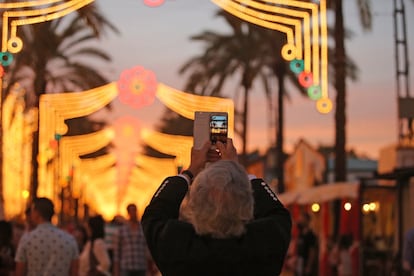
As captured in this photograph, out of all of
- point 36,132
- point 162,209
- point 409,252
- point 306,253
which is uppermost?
point 36,132

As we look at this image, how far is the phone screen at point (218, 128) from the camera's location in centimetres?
657

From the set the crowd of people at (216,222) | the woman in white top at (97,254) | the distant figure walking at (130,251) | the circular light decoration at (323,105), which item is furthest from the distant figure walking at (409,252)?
the crowd of people at (216,222)

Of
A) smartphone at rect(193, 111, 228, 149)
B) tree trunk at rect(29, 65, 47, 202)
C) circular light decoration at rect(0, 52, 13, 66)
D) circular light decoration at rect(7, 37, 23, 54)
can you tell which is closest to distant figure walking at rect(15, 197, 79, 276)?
circular light decoration at rect(0, 52, 13, 66)

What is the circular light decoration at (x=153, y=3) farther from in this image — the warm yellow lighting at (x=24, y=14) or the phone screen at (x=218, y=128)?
the phone screen at (x=218, y=128)

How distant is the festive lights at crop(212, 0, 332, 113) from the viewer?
1488 cm

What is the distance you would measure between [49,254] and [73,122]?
137 ft

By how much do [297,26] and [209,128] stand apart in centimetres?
893

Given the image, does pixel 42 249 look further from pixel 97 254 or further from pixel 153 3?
pixel 97 254

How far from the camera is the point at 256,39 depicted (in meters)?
41.2

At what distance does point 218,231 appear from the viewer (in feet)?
17.9

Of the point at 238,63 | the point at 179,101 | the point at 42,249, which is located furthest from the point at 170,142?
the point at 42,249

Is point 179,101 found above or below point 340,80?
below

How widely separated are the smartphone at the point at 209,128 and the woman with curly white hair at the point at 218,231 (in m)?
0.88

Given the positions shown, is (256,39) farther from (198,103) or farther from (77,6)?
(77,6)
